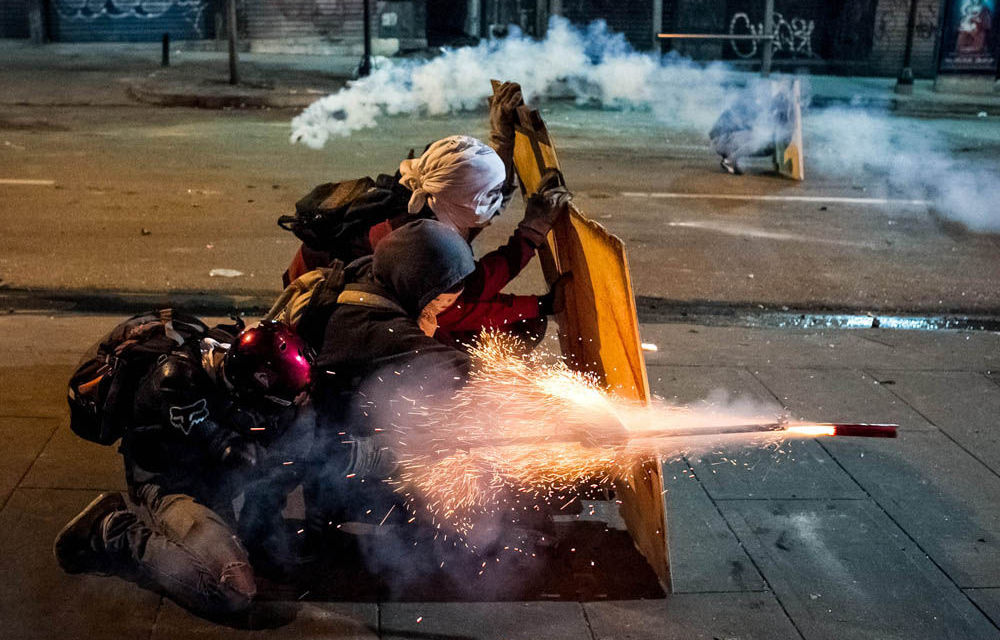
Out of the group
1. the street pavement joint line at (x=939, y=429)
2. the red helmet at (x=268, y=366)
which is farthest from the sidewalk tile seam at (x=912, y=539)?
the red helmet at (x=268, y=366)

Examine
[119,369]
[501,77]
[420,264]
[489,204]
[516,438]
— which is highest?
[501,77]

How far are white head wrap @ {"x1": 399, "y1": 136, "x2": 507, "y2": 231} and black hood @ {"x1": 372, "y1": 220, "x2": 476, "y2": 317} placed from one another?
41cm

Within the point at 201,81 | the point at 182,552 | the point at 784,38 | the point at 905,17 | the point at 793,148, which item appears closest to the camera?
the point at 182,552

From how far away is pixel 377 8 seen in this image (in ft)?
77.2

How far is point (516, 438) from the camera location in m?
3.41

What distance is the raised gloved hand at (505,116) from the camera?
4430 millimetres

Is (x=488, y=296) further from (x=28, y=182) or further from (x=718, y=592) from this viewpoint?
(x=28, y=182)

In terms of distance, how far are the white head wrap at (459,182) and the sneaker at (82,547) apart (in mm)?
1582

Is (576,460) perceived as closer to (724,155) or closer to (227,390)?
(227,390)

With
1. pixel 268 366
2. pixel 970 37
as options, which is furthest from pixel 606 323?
pixel 970 37

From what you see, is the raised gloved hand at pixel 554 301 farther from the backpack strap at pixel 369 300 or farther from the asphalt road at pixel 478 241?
the asphalt road at pixel 478 241

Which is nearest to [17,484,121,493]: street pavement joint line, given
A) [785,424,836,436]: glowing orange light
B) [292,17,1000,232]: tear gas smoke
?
[785,424,836,436]: glowing orange light

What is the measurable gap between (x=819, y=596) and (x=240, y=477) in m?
2.00

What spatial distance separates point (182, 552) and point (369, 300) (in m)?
1.00
